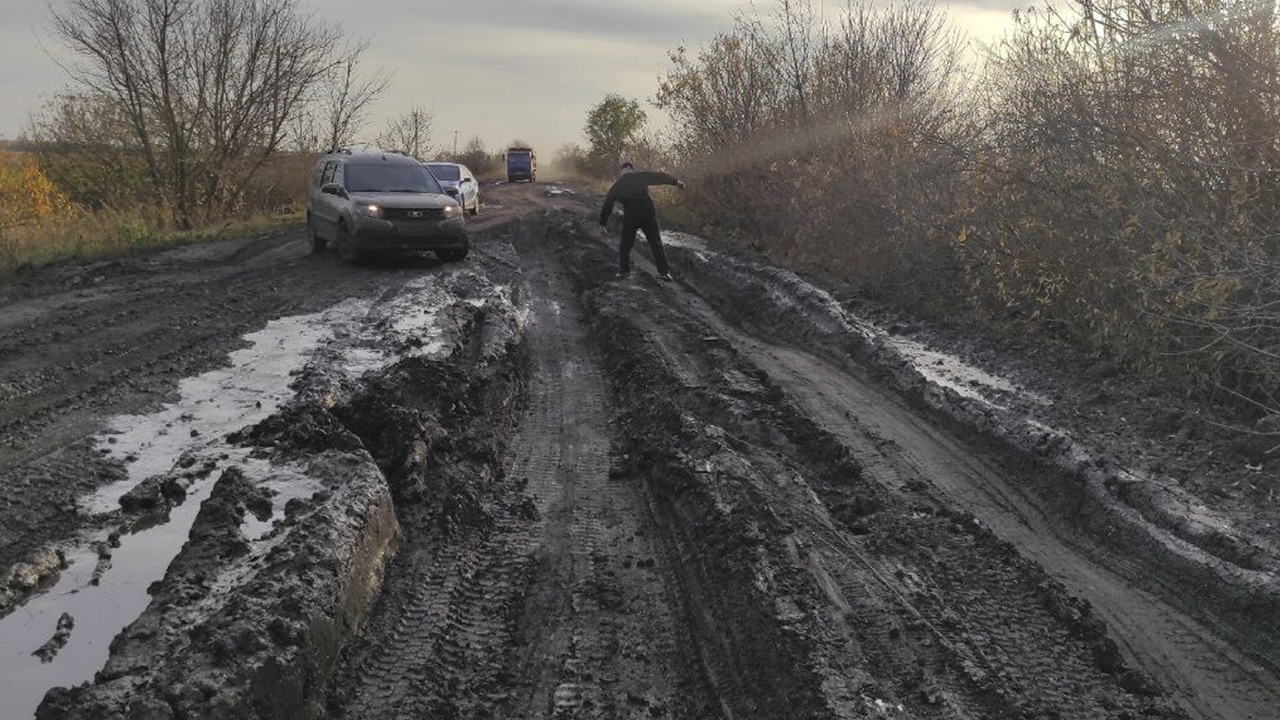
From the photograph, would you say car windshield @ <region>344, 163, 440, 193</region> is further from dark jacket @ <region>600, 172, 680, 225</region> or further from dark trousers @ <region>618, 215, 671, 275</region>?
dark trousers @ <region>618, 215, 671, 275</region>

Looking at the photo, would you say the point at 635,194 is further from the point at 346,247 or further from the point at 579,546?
the point at 579,546

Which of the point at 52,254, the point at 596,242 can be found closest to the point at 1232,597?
the point at 596,242

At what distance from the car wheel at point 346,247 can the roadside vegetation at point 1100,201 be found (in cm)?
759

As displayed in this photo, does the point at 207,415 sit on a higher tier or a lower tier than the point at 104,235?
lower

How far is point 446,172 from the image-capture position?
81.8ft

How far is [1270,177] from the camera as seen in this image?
6844 mm

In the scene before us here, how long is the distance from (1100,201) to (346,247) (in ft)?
36.4

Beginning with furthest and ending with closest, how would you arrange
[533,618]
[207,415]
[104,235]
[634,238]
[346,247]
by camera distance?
[104,235] → [346,247] → [634,238] → [207,415] → [533,618]

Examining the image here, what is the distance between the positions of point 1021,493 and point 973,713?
8.83 feet

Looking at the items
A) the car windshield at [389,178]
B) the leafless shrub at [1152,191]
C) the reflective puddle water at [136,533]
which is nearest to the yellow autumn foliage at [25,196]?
the car windshield at [389,178]

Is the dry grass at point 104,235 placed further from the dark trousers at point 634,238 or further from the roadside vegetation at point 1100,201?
the roadside vegetation at point 1100,201

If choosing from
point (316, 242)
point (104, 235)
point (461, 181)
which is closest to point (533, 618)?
point (316, 242)

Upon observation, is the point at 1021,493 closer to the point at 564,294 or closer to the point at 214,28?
the point at 564,294

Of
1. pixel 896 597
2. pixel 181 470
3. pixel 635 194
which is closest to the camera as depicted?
pixel 896 597
